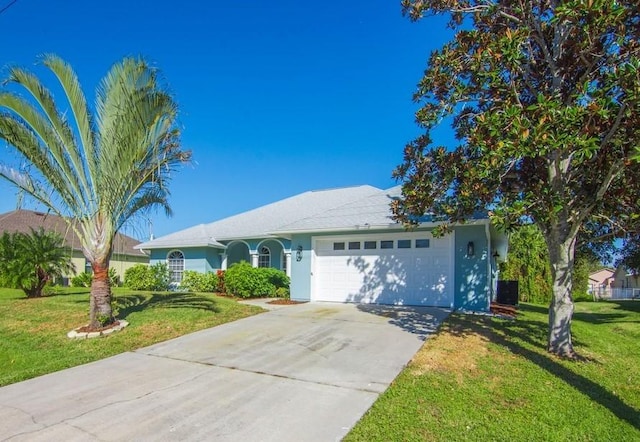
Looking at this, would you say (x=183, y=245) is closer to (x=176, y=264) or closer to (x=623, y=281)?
(x=176, y=264)

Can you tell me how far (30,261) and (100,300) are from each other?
817 centimetres

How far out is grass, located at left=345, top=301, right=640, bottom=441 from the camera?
4152 mm

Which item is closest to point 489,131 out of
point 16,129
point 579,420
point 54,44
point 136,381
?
point 579,420

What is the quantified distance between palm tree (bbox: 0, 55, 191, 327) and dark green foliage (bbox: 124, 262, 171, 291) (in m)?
10.5

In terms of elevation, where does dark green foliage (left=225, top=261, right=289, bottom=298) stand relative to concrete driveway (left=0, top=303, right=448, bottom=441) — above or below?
above

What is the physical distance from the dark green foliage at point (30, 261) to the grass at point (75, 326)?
3.64 ft

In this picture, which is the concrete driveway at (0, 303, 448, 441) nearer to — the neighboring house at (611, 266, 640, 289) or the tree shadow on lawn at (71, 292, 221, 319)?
the tree shadow on lawn at (71, 292, 221, 319)

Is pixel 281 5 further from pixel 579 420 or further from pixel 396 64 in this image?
pixel 579 420

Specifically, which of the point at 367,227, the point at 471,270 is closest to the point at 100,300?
the point at 367,227

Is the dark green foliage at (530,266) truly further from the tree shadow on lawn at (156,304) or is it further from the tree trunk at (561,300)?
the tree shadow on lawn at (156,304)

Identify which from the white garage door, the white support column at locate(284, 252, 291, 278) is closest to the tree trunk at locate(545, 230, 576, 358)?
the white garage door

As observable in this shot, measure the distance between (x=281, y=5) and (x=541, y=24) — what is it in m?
7.43

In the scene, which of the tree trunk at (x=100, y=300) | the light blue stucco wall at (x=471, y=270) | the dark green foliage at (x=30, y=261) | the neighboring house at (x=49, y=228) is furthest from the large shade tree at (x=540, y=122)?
the neighboring house at (x=49, y=228)

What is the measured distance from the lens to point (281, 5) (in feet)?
39.0
